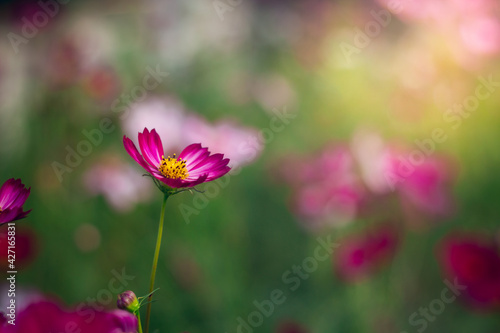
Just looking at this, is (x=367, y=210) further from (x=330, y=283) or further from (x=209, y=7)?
(x=209, y=7)

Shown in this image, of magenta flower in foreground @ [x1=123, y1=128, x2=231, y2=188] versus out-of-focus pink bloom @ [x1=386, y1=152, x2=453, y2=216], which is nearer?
magenta flower in foreground @ [x1=123, y1=128, x2=231, y2=188]

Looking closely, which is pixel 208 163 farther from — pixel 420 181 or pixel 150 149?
pixel 420 181

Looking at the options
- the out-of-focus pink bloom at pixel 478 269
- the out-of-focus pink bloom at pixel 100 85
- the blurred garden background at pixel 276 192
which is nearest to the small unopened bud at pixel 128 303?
the blurred garden background at pixel 276 192

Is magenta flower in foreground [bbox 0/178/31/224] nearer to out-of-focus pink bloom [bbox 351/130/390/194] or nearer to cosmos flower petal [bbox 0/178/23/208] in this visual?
cosmos flower petal [bbox 0/178/23/208]

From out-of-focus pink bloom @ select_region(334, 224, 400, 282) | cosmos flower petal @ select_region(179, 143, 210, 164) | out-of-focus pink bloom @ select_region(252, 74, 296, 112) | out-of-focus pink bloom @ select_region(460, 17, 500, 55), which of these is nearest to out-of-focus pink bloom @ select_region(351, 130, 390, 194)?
out-of-focus pink bloom @ select_region(334, 224, 400, 282)

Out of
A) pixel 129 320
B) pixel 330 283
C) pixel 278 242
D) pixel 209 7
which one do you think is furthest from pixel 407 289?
pixel 209 7

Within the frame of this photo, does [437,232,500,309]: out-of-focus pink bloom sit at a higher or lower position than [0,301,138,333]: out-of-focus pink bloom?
lower

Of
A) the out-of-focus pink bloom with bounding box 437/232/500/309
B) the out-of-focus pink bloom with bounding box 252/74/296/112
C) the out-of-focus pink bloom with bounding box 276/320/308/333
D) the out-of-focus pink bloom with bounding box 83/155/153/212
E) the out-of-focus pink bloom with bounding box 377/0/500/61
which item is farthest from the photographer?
the out-of-focus pink bloom with bounding box 252/74/296/112
